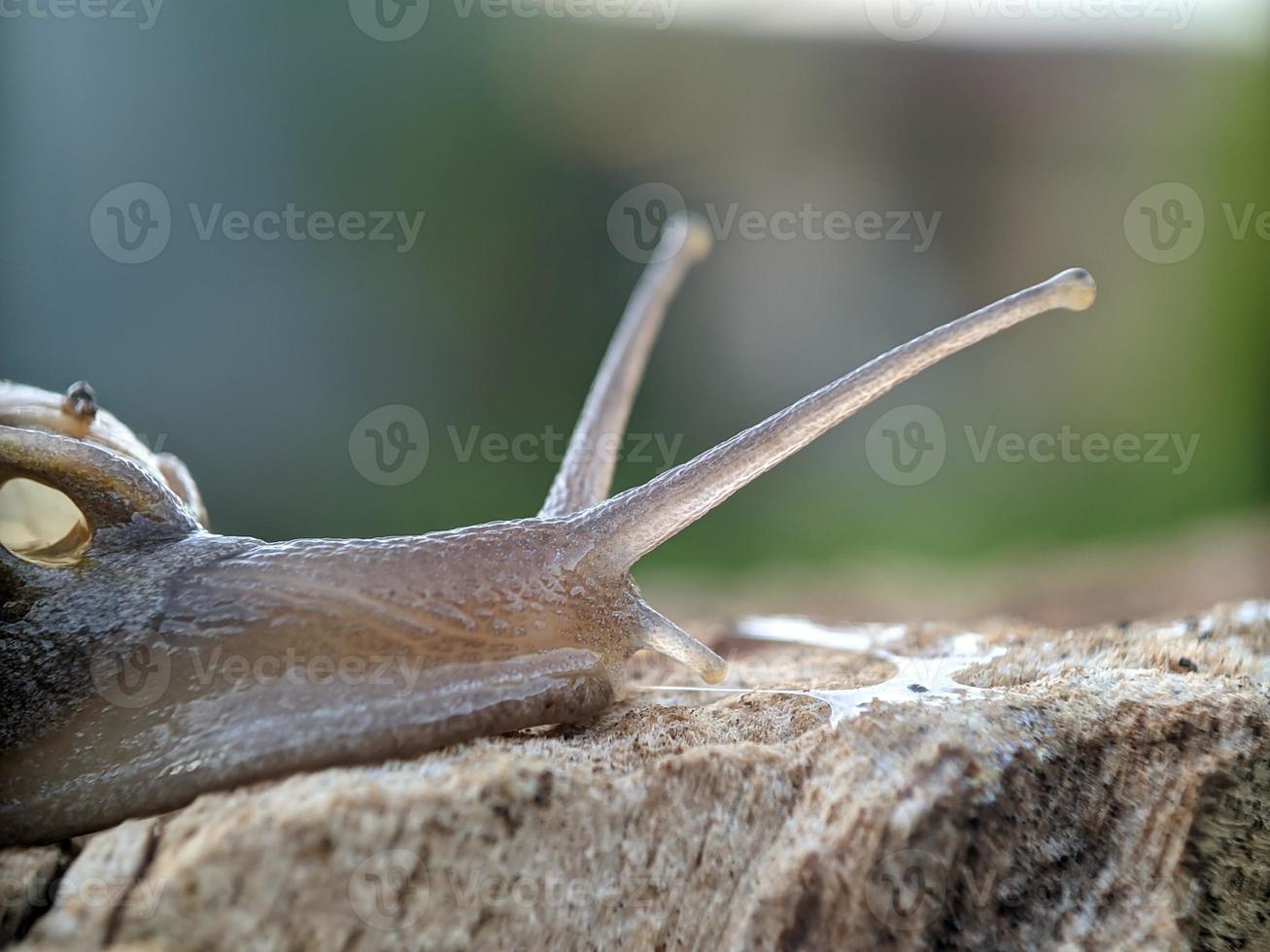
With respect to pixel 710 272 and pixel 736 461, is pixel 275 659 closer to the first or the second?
pixel 736 461

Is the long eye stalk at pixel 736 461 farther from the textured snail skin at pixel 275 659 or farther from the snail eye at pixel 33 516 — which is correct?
the snail eye at pixel 33 516

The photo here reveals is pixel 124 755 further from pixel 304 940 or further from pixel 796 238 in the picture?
pixel 796 238

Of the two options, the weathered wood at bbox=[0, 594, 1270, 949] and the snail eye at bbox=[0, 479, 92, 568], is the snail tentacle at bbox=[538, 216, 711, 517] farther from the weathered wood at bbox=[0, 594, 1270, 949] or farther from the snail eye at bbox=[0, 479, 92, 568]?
the snail eye at bbox=[0, 479, 92, 568]

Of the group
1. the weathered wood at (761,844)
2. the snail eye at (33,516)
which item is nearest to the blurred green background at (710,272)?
the snail eye at (33,516)

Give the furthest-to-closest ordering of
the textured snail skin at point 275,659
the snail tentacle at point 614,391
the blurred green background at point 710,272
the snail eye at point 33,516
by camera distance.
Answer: the blurred green background at point 710,272 < the snail tentacle at point 614,391 < the snail eye at point 33,516 < the textured snail skin at point 275,659

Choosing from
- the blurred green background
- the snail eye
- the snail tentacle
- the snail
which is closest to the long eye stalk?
the snail

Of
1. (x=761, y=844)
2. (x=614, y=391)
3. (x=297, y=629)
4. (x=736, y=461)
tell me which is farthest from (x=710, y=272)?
(x=761, y=844)
